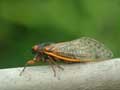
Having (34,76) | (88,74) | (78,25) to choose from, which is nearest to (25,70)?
(34,76)

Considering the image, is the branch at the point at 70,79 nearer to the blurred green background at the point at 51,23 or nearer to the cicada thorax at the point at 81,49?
the cicada thorax at the point at 81,49

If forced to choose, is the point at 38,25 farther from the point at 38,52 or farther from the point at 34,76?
the point at 34,76

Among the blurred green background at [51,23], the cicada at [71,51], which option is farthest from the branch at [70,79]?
the blurred green background at [51,23]

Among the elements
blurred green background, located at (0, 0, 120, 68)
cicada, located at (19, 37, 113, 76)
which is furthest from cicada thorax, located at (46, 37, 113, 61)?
blurred green background, located at (0, 0, 120, 68)

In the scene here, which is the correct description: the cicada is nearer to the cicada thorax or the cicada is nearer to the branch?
the cicada thorax

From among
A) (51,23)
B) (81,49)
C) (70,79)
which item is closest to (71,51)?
(81,49)

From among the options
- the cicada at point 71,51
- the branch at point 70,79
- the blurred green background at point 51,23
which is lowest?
the branch at point 70,79

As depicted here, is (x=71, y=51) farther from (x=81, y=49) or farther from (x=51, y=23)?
(x=51, y=23)
